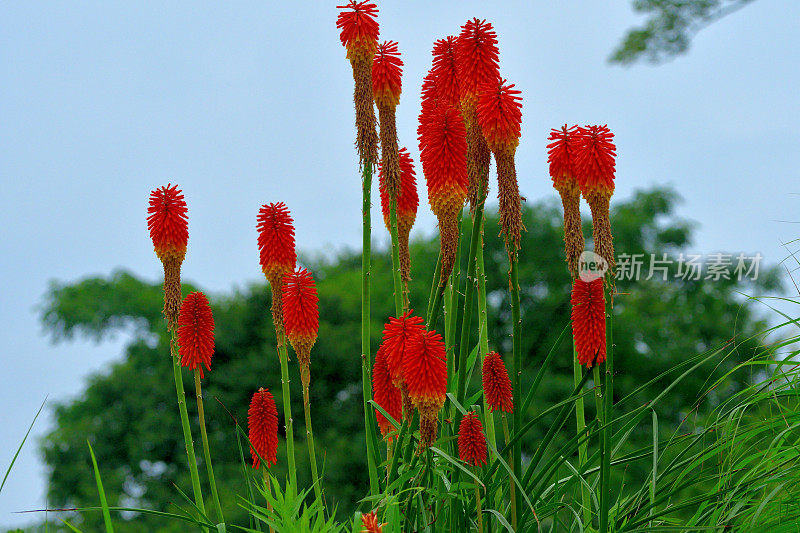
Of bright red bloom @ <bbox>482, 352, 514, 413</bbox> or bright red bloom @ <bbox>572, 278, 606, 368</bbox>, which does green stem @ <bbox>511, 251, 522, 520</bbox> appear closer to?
bright red bloom @ <bbox>482, 352, 514, 413</bbox>

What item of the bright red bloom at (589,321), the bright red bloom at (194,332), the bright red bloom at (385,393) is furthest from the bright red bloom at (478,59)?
the bright red bloom at (194,332)

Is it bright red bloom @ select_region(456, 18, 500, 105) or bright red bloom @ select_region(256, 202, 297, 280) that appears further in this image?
bright red bloom @ select_region(256, 202, 297, 280)

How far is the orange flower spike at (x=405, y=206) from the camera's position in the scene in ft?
11.2

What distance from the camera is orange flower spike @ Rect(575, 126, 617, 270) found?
9.30 feet

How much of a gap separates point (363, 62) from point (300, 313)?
3.79 feet

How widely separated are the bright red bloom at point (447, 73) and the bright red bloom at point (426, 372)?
1209 millimetres

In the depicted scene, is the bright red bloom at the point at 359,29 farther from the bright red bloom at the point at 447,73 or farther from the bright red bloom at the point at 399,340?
the bright red bloom at the point at 399,340

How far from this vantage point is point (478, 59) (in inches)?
124

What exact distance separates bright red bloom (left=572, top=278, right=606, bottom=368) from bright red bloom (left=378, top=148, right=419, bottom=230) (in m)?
0.85

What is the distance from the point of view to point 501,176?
2904 millimetres

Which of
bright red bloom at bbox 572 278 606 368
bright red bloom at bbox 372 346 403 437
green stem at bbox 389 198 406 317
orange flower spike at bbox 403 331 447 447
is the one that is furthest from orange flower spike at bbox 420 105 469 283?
bright red bloom at bbox 372 346 403 437

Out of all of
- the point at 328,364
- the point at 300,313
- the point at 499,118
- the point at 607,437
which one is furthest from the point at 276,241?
the point at 328,364

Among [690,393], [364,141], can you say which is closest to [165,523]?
[690,393]

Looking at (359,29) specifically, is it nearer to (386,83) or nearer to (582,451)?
(386,83)
